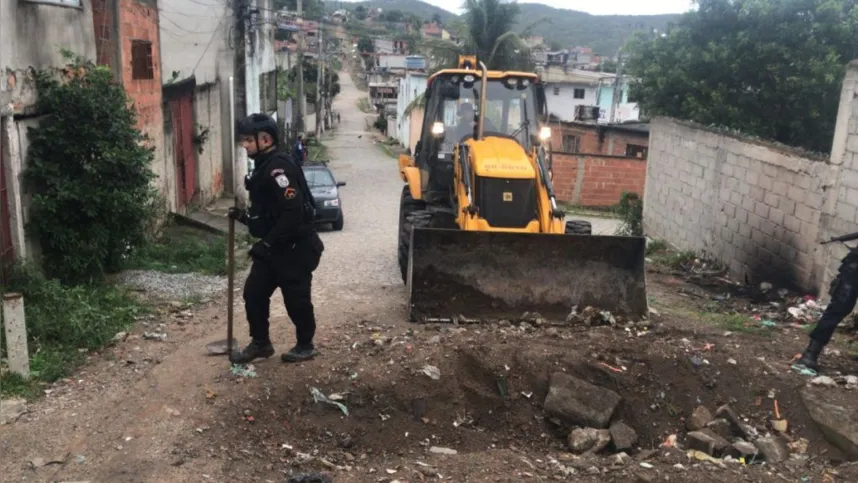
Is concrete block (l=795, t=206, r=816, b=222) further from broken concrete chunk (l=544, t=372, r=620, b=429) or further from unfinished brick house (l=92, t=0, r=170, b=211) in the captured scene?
unfinished brick house (l=92, t=0, r=170, b=211)

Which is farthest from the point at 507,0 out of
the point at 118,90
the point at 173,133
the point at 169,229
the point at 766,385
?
the point at 766,385

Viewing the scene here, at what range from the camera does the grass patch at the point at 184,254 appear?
30.8ft

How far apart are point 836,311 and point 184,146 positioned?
1191 centimetres

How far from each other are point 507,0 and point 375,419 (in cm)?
2901

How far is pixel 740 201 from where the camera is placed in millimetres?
10250

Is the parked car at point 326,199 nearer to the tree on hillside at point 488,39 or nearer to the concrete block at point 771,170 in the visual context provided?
the concrete block at point 771,170

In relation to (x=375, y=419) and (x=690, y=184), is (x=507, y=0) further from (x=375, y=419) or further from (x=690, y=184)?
(x=375, y=419)

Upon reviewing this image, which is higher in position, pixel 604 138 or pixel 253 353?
pixel 604 138

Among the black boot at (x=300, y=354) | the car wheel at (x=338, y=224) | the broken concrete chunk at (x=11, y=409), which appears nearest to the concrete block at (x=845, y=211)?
the black boot at (x=300, y=354)

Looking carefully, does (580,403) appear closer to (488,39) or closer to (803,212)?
(803,212)

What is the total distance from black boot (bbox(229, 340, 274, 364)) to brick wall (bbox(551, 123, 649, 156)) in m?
22.1

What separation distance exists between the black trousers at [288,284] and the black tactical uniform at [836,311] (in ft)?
13.4

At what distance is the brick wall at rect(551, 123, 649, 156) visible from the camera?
27.2m

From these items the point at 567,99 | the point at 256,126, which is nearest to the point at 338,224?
the point at 256,126
